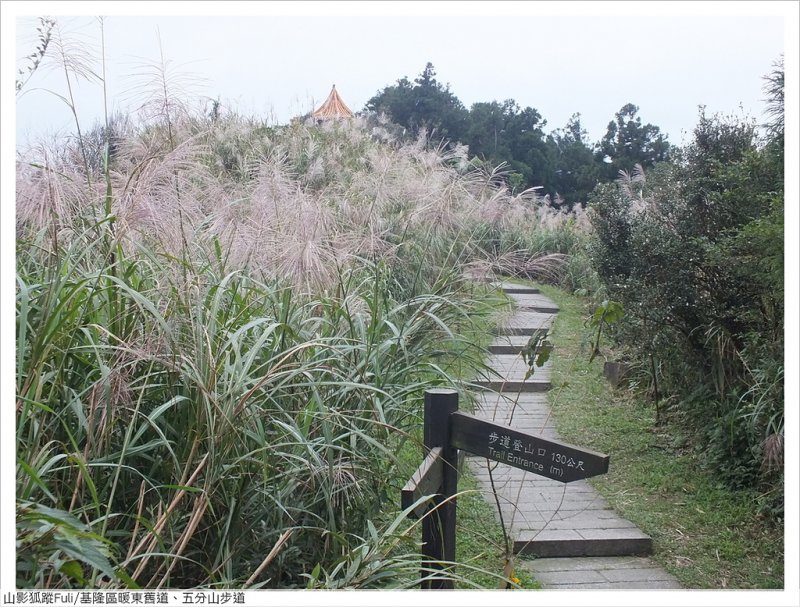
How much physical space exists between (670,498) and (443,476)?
2.19 m

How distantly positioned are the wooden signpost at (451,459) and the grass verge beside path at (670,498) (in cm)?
126

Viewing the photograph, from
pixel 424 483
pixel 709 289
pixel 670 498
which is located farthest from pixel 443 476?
pixel 709 289

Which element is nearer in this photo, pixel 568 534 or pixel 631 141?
pixel 568 534

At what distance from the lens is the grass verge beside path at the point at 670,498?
318 centimetres

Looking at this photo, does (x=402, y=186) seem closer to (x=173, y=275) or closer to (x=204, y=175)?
(x=204, y=175)

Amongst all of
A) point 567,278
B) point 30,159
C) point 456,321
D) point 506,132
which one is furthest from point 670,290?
point 506,132

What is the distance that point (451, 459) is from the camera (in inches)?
87.8

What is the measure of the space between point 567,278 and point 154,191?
7.53 metres

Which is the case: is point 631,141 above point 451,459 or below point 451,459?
above

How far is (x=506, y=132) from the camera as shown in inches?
574

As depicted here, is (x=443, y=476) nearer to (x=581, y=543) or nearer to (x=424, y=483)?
(x=424, y=483)

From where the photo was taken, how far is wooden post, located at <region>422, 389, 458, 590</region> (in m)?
2.21

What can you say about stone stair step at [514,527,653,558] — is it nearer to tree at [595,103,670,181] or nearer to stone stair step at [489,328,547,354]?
stone stair step at [489,328,547,354]

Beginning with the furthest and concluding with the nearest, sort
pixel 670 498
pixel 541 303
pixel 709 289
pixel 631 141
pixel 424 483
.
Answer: pixel 631 141 < pixel 541 303 < pixel 709 289 < pixel 670 498 < pixel 424 483
